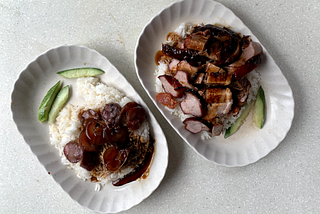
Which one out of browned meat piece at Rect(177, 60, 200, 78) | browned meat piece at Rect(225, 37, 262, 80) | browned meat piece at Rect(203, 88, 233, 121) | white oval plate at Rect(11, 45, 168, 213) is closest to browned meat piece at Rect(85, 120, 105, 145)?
white oval plate at Rect(11, 45, 168, 213)

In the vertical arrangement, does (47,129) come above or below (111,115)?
above

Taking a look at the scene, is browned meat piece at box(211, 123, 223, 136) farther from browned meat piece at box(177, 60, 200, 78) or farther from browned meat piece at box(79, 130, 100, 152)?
browned meat piece at box(79, 130, 100, 152)

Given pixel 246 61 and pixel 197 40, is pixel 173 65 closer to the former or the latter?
pixel 197 40

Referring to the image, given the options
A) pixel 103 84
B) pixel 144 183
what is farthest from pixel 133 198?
pixel 103 84

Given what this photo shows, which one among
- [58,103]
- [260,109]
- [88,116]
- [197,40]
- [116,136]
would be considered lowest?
[260,109]

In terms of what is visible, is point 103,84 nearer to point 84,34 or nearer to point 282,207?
point 84,34

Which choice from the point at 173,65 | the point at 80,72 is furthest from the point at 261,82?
the point at 80,72

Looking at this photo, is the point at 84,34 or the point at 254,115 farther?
the point at 84,34
